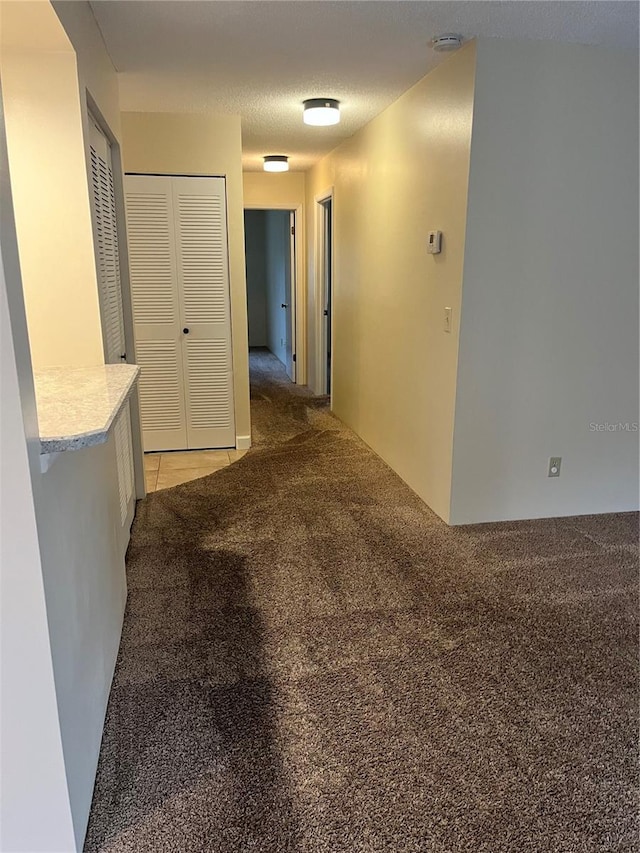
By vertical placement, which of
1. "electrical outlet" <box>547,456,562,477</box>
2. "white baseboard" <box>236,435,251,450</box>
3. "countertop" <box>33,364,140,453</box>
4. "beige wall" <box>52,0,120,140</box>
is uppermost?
"beige wall" <box>52,0,120,140</box>

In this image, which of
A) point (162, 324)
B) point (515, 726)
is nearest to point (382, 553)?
point (515, 726)

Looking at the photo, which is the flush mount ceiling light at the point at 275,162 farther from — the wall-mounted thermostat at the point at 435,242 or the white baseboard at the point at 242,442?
the wall-mounted thermostat at the point at 435,242

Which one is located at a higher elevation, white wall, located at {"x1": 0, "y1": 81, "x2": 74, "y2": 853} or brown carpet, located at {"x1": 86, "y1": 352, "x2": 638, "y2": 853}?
white wall, located at {"x1": 0, "y1": 81, "x2": 74, "y2": 853}

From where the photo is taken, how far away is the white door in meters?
2.38

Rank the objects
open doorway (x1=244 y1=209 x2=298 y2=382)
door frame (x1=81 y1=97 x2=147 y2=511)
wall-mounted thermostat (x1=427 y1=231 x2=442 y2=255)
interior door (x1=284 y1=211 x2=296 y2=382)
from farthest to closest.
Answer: open doorway (x1=244 y1=209 x2=298 y2=382), interior door (x1=284 y1=211 x2=296 y2=382), wall-mounted thermostat (x1=427 y1=231 x2=442 y2=255), door frame (x1=81 y1=97 x2=147 y2=511)

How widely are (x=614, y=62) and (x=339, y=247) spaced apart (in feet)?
8.60

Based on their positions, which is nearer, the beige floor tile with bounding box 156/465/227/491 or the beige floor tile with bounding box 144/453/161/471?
the beige floor tile with bounding box 156/465/227/491

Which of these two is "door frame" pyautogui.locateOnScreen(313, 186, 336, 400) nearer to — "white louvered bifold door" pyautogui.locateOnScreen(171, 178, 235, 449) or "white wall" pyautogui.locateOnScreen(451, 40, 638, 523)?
"white louvered bifold door" pyautogui.locateOnScreen(171, 178, 235, 449)

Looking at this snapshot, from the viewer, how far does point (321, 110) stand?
11.4ft

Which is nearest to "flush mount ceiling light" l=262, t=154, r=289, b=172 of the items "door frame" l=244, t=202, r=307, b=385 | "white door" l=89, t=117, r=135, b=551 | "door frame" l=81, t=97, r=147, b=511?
"door frame" l=244, t=202, r=307, b=385

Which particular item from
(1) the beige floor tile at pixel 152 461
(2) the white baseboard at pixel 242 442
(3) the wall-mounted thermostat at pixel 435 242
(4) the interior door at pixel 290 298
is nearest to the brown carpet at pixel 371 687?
(1) the beige floor tile at pixel 152 461

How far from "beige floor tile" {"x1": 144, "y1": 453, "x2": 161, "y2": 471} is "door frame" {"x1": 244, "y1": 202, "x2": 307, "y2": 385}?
292 cm

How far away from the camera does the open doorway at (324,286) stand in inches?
227

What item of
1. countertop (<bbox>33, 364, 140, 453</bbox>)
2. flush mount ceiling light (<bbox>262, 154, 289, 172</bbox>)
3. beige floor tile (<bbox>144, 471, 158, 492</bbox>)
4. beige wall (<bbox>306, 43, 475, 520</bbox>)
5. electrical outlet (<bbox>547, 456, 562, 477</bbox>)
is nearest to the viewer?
countertop (<bbox>33, 364, 140, 453</bbox>)
